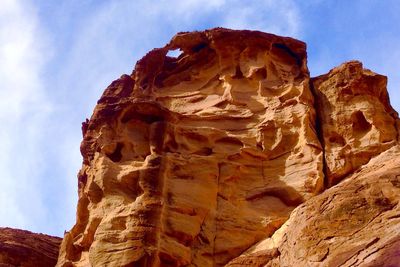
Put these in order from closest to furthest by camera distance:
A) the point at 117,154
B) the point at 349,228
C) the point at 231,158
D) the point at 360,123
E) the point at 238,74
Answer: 1. the point at 349,228
2. the point at 231,158
3. the point at 117,154
4. the point at 360,123
5. the point at 238,74

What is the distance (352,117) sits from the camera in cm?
2391

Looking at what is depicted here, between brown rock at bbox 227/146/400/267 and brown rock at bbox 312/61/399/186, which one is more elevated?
brown rock at bbox 312/61/399/186

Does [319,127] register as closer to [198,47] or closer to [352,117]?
[352,117]

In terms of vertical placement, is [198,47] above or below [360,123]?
above

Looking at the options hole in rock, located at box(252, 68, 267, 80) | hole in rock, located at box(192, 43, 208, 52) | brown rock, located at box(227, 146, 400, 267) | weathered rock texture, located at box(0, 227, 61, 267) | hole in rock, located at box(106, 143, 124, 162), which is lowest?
brown rock, located at box(227, 146, 400, 267)

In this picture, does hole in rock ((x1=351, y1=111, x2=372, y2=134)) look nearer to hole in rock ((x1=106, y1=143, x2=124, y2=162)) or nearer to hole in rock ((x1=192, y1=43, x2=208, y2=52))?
hole in rock ((x1=192, y1=43, x2=208, y2=52))

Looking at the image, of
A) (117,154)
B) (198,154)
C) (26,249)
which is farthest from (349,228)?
(26,249)

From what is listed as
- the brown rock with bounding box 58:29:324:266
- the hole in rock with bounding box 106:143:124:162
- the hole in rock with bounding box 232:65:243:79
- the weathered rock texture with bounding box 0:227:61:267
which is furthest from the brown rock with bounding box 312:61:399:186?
the weathered rock texture with bounding box 0:227:61:267

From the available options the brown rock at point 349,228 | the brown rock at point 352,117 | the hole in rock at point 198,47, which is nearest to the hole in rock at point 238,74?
the hole in rock at point 198,47

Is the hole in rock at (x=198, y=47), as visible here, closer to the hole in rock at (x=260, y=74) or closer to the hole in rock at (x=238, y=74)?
the hole in rock at (x=238, y=74)

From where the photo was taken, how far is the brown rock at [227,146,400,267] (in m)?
15.0

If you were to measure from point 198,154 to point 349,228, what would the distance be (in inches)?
317

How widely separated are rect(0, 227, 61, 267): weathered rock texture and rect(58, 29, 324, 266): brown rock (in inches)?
81.5

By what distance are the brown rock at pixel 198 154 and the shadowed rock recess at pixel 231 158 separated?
4 centimetres
